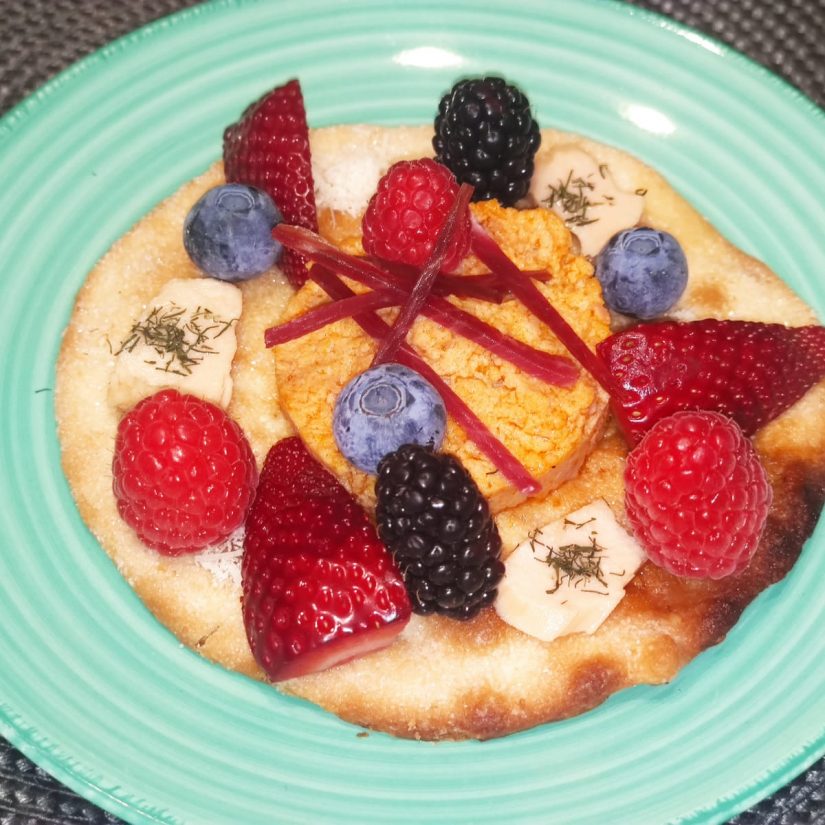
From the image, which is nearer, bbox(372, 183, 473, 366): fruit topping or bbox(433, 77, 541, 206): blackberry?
bbox(372, 183, 473, 366): fruit topping

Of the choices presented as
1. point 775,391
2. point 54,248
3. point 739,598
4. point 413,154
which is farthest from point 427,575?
point 54,248

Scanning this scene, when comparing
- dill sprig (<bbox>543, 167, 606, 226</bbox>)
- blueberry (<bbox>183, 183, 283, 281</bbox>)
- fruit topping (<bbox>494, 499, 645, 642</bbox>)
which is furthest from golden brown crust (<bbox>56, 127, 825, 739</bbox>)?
dill sprig (<bbox>543, 167, 606, 226</bbox>)

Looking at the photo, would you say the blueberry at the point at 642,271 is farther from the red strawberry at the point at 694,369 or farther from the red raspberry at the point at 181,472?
the red raspberry at the point at 181,472

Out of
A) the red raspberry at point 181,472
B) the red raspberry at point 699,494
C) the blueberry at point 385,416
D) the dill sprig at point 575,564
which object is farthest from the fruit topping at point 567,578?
the red raspberry at point 181,472

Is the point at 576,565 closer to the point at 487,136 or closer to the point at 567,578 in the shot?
the point at 567,578

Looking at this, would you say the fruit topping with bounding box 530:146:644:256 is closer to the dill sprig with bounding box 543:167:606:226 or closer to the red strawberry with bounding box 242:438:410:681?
the dill sprig with bounding box 543:167:606:226

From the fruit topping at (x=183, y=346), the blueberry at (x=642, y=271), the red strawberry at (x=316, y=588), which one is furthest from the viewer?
the blueberry at (x=642, y=271)
